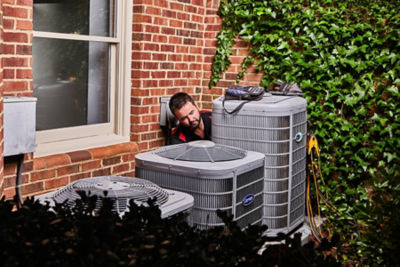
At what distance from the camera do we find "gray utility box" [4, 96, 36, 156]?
3344 millimetres

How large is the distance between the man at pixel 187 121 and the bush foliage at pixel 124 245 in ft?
8.29

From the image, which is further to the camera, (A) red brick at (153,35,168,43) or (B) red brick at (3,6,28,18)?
(A) red brick at (153,35,168,43)

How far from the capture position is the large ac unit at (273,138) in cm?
384

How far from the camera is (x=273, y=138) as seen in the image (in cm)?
386

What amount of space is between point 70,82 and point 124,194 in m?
2.03

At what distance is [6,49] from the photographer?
11.4 ft

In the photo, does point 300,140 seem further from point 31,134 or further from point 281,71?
point 31,134

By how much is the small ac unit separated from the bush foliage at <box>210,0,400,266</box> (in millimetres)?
2514

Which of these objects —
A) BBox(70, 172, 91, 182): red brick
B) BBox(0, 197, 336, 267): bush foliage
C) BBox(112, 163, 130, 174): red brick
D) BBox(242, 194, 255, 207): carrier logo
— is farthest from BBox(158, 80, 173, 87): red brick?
BBox(0, 197, 336, 267): bush foliage

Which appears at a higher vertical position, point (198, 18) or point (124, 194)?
point (198, 18)

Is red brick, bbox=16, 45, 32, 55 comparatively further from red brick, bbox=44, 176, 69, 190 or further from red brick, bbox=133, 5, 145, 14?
red brick, bbox=133, 5, 145, 14

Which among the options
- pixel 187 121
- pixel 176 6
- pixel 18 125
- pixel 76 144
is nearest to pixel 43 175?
pixel 76 144

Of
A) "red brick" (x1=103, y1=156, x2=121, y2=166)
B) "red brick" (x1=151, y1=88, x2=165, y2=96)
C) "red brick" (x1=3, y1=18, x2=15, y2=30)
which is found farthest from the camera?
"red brick" (x1=151, y1=88, x2=165, y2=96)

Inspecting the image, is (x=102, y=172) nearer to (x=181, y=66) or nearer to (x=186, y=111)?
(x=186, y=111)
